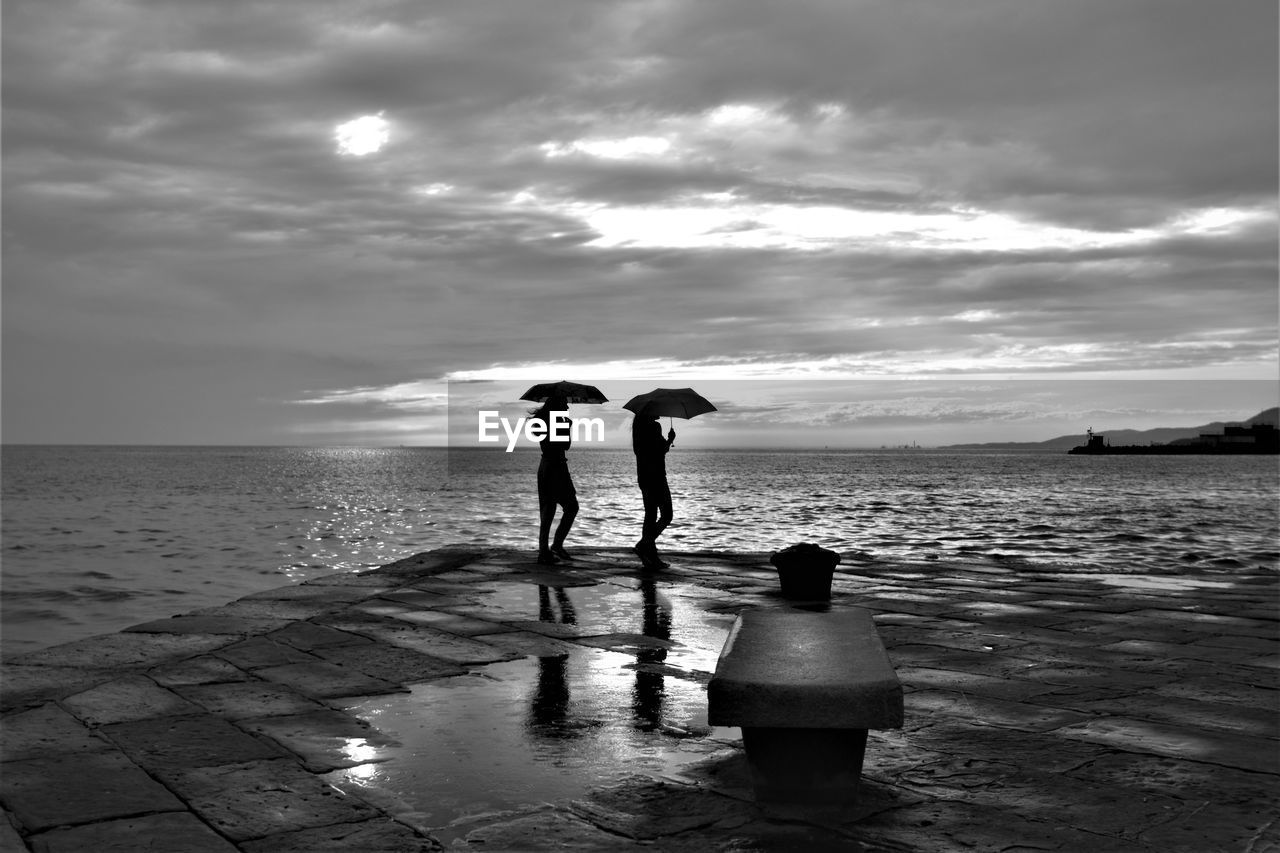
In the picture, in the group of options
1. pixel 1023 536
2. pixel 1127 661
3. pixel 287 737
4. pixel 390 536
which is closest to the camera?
pixel 287 737

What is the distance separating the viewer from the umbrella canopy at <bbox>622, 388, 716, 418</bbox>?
11.6 meters

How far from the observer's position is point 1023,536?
2419 cm

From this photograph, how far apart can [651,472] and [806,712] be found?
790cm

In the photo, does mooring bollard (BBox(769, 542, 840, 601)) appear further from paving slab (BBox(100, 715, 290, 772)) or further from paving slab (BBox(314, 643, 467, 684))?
paving slab (BBox(100, 715, 290, 772))

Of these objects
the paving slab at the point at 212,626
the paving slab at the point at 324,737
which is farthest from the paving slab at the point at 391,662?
the paving slab at the point at 212,626

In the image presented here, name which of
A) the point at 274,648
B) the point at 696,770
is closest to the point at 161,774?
the point at 696,770

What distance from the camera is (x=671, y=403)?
38.2ft

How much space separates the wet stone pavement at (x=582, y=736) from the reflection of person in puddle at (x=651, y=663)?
3 centimetres

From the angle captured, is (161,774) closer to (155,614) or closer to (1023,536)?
(155,614)

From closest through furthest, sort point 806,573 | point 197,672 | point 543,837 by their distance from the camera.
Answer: point 543,837 < point 197,672 < point 806,573

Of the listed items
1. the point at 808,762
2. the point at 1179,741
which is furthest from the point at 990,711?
the point at 808,762

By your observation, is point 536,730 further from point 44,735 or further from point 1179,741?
point 1179,741

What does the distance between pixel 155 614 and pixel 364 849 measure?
10.6m

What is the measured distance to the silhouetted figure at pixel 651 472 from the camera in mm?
11797
